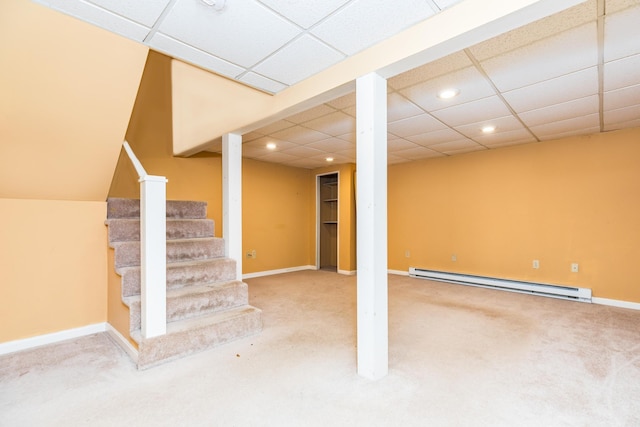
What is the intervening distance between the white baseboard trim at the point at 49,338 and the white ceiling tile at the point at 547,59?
4084 millimetres

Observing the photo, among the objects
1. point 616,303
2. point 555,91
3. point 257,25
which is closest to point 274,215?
point 257,25

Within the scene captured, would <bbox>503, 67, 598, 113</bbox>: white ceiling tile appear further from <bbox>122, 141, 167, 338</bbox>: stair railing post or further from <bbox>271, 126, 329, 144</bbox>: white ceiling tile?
<bbox>122, 141, 167, 338</bbox>: stair railing post

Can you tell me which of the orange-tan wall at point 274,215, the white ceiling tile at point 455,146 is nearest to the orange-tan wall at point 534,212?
the white ceiling tile at point 455,146

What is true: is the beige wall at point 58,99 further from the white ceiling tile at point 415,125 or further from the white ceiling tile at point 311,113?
the white ceiling tile at point 415,125

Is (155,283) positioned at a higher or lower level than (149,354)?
higher

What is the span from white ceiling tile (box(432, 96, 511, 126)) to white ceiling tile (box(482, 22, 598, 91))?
1.27ft

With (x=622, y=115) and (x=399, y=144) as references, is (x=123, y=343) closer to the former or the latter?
(x=399, y=144)

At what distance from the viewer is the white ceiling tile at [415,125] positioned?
Result: 337cm

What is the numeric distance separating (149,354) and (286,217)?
405cm

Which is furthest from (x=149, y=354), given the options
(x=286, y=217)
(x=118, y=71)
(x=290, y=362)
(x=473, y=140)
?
(x=473, y=140)

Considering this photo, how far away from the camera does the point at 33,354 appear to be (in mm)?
2387

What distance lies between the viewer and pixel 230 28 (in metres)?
1.82

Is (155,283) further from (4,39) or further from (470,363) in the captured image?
(470,363)

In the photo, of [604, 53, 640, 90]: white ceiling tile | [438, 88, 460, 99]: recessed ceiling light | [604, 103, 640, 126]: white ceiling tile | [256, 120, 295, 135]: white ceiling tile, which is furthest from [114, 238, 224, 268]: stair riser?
[604, 103, 640, 126]: white ceiling tile
